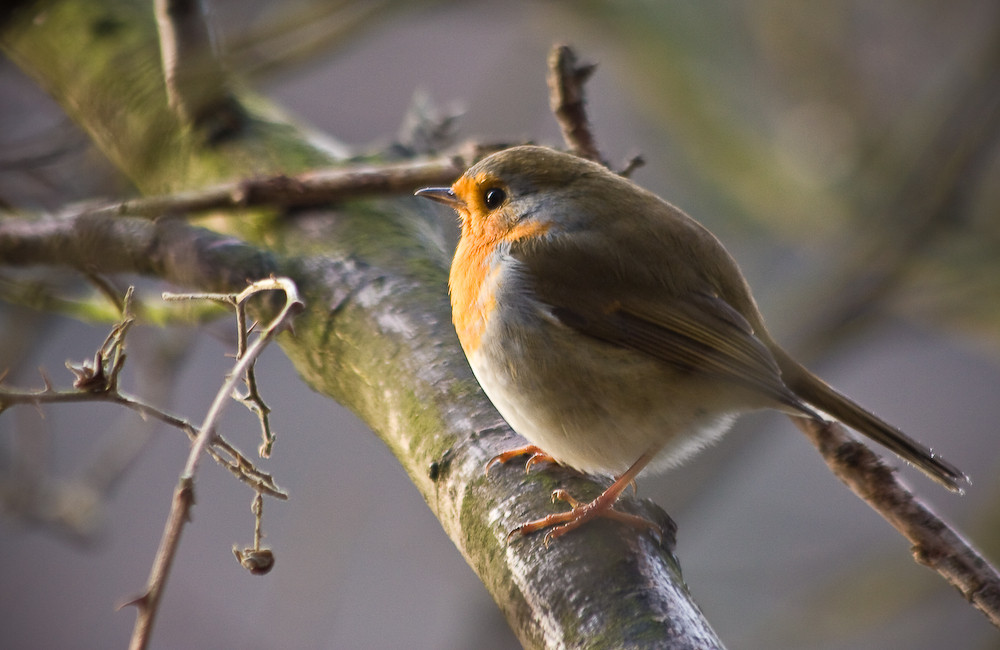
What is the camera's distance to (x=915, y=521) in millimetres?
1389

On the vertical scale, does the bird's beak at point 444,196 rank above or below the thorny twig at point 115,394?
above

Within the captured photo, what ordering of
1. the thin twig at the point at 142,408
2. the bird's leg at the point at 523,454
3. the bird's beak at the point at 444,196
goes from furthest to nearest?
the bird's beak at the point at 444,196 < the bird's leg at the point at 523,454 < the thin twig at the point at 142,408

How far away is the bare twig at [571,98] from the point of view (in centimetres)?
183

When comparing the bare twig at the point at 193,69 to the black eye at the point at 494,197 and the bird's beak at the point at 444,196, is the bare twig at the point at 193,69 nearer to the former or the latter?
the bird's beak at the point at 444,196

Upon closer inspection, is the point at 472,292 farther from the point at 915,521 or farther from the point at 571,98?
the point at 915,521

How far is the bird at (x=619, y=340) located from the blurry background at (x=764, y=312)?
0.56m

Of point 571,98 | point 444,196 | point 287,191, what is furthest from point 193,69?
point 571,98

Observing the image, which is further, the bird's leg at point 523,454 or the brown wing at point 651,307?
the brown wing at point 651,307

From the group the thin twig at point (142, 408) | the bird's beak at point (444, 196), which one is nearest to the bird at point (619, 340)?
the bird's beak at point (444, 196)

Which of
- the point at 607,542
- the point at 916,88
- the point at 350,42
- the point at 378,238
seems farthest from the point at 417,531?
the point at 916,88

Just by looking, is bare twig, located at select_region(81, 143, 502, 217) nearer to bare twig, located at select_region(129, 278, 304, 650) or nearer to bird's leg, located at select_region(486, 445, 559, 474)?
bird's leg, located at select_region(486, 445, 559, 474)

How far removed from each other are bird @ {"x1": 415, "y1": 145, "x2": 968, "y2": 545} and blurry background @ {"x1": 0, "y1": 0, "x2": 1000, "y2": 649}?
563 millimetres

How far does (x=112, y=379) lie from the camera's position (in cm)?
102

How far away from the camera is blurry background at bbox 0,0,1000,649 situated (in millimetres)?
2617
